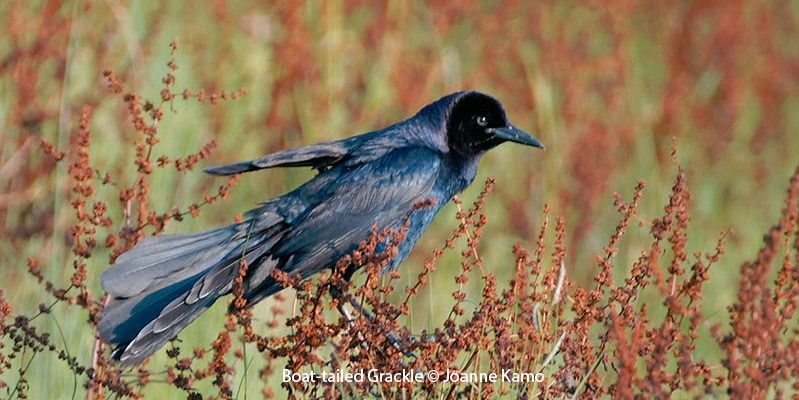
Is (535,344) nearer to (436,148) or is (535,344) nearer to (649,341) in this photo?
(649,341)

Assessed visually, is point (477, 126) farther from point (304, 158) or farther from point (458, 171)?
point (304, 158)

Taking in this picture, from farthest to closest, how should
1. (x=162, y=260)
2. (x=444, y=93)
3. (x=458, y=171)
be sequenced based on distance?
(x=444, y=93)
(x=458, y=171)
(x=162, y=260)

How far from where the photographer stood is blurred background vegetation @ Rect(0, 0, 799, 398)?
681 cm

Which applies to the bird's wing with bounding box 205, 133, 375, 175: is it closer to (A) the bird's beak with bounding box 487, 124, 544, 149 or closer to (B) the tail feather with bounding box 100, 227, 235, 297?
(B) the tail feather with bounding box 100, 227, 235, 297

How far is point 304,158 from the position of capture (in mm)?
4617

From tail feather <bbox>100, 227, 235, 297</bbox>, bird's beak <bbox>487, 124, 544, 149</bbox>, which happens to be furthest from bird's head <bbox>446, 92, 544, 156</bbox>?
tail feather <bbox>100, 227, 235, 297</bbox>

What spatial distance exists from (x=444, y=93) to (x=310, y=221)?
152 inches

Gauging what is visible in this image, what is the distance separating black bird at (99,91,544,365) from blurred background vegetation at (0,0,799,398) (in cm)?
141

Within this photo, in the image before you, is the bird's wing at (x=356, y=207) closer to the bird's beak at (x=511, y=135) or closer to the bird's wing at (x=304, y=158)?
the bird's wing at (x=304, y=158)

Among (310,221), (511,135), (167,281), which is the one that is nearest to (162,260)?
(167,281)

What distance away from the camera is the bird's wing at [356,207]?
4652 millimetres

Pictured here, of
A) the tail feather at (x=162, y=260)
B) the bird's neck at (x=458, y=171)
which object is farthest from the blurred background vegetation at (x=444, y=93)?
the bird's neck at (x=458, y=171)

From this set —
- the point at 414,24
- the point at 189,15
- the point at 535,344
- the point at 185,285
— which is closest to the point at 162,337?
the point at 185,285

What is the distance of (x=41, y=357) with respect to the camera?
4988mm
